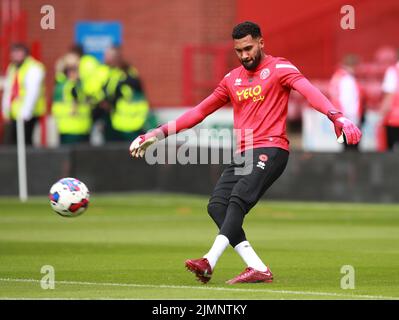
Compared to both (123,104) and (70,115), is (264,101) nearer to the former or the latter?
(70,115)

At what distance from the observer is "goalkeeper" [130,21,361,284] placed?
11.1m

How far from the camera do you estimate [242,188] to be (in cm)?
1118

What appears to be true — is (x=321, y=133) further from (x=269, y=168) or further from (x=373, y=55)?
(x=269, y=168)

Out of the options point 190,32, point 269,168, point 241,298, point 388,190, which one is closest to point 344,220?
point 388,190

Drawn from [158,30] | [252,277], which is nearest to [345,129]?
[252,277]

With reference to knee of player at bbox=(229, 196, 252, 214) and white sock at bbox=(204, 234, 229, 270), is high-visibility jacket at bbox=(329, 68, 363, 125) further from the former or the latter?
white sock at bbox=(204, 234, 229, 270)

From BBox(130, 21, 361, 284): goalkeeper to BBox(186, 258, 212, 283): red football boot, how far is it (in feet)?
0.27

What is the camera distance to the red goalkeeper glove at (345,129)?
34.2 ft

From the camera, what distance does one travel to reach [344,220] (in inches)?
720

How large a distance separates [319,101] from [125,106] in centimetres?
1368

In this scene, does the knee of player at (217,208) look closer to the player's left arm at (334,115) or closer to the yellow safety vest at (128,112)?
the player's left arm at (334,115)

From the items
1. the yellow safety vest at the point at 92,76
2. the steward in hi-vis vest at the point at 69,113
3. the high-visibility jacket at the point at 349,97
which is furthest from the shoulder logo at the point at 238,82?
the yellow safety vest at the point at 92,76

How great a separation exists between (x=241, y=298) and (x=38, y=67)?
13684mm

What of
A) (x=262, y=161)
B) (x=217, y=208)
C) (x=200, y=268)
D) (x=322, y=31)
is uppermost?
(x=322, y=31)
